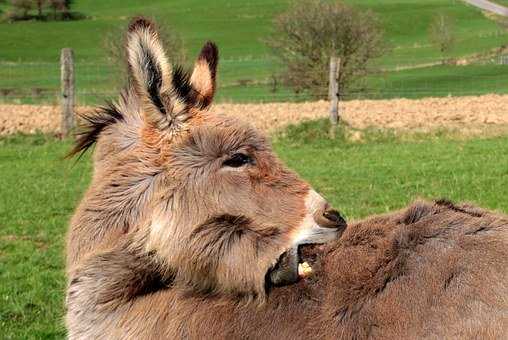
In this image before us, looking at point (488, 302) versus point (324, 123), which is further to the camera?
point (324, 123)

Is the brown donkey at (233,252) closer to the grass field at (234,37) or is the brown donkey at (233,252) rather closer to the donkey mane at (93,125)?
the donkey mane at (93,125)

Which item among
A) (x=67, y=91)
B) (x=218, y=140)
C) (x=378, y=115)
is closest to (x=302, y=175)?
(x=67, y=91)

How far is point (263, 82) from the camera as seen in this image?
46812mm

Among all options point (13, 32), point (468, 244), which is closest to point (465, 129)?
Result: point (468, 244)

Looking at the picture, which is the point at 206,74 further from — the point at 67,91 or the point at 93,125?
the point at 67,91

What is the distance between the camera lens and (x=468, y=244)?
3.91 meters

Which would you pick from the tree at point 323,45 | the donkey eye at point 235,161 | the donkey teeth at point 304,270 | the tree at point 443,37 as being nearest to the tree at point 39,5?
the tree at point 443,37

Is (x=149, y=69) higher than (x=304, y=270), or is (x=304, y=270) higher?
(x=149, y=69)

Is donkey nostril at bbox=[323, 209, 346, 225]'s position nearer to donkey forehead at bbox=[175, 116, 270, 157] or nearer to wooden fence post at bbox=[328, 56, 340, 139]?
donkey forehead at bbox=[175, 116, 270, 157]

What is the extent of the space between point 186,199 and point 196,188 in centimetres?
8

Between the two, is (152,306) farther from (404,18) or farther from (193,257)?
(404,18)

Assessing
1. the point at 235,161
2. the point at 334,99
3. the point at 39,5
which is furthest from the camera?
the point at 39,5

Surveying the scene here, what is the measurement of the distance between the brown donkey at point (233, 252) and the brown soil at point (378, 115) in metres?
16.2

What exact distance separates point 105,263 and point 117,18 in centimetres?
8389
